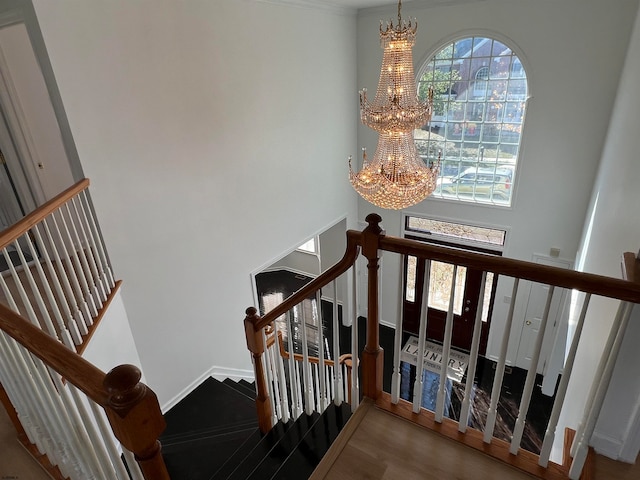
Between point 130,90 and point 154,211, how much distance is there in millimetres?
1073

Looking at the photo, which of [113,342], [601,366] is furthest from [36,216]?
[601,366]

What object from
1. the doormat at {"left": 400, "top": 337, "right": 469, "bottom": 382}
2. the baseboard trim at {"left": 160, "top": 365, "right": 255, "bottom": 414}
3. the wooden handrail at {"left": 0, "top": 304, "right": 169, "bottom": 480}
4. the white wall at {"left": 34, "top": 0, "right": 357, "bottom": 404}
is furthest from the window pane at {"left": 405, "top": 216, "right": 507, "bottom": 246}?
the wooden handrail at {"left": 0, "top": 304, "right": 169, "bottom": 480}

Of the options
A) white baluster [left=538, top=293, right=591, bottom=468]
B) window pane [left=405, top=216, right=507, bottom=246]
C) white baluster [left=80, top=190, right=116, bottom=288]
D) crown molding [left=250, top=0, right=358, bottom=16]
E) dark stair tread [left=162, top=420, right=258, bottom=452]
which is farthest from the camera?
window pane [left=405, top=216, right=507, bottom=246]

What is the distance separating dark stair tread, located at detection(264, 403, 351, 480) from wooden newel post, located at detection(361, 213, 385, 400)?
352 millimetres

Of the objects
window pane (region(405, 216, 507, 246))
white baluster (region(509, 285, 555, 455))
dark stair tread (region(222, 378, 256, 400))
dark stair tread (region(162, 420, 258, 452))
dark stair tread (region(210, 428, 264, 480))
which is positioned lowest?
dark stair tread (region(222, 378, 256, 400))

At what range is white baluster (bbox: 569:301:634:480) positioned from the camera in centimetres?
131

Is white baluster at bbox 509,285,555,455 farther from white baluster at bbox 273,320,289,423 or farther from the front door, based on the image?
the front door

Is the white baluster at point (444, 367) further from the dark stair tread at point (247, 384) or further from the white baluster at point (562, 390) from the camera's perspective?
the dark stair tread at point (247, 384)

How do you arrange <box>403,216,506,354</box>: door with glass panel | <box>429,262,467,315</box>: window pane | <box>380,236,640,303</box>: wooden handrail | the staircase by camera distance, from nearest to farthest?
<box>380,236,640,303</box>: wooden handrail → the staircase → <box>403,216,506,354</box>: door with glass panel → <box>429,262,467,315</box>: window pane

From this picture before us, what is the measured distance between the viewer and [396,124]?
3.60m

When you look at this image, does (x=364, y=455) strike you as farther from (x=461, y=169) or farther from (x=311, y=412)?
(x=461, y=169)

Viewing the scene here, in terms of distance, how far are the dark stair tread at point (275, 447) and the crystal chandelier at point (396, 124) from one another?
2.35m

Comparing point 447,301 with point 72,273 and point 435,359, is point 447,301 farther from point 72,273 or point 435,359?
point 72,273

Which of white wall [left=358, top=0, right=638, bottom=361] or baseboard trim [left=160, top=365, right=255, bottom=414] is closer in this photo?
baseboard trim [left=160, top=365, right=255, bottom=414]
